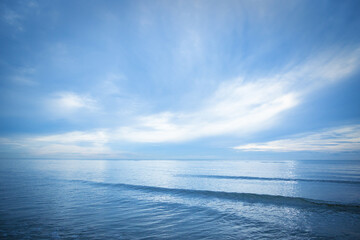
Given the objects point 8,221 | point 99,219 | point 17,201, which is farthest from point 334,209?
point 17,201

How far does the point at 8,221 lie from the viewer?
11312 millimetres

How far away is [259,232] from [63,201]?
1826cm

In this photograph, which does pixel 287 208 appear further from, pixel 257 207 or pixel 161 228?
pixel 161 228

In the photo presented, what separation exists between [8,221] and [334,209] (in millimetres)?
26104

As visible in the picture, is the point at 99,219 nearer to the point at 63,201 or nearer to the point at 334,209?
the point at 63,201

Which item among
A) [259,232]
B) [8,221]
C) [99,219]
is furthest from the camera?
[99,219]

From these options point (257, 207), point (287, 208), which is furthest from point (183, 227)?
point (287, 208)

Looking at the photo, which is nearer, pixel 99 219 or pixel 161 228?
pixel 161 228

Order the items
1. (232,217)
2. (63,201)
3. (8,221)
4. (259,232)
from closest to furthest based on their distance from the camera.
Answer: (259,232) → (8,221) → (232,217) → (63,201)

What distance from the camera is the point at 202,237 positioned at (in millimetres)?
9555

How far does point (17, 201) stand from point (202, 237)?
61.2 feet

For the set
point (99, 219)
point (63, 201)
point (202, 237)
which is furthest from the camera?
point (63, 201)

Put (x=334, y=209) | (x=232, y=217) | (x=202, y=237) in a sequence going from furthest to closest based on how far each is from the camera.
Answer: (x=334, y=209)
(x=232, y=217)
(x=202, y=237)

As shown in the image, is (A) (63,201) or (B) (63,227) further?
(A) (63,201)
